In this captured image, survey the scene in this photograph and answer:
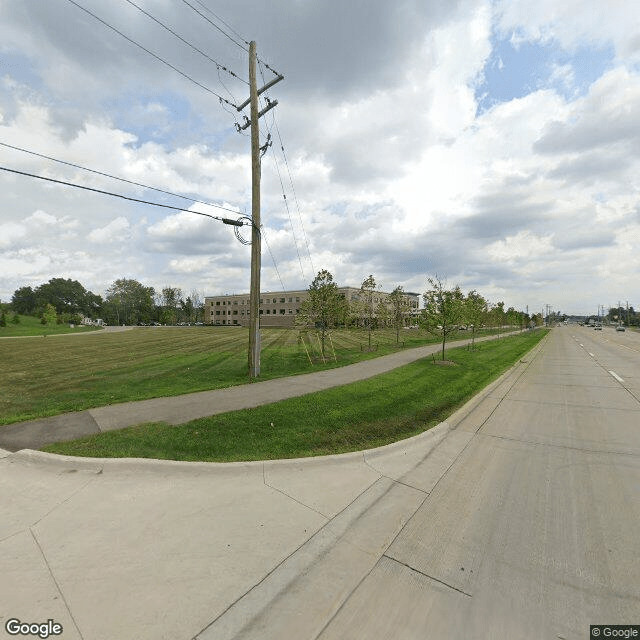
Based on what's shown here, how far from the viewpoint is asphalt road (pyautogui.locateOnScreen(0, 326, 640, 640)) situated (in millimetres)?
2492

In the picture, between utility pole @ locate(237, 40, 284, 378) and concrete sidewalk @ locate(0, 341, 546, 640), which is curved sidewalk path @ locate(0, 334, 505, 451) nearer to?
concrete sidewalk @ locate(0, 341, 546, 640)

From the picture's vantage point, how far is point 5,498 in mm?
4023

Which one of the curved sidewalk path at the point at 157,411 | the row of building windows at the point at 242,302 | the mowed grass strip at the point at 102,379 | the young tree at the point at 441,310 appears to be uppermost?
the row of building windows at the point at 242,302

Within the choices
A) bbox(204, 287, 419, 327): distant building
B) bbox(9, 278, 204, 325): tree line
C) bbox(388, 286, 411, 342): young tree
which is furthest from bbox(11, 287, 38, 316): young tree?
bbox(388, 286, 411, 342): young tree

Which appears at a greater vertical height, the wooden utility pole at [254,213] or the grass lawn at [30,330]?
the wooden utility pole at [254,213]

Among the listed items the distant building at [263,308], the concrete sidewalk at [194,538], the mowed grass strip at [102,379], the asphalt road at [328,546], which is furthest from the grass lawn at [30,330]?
the asphalt road at [328,546]

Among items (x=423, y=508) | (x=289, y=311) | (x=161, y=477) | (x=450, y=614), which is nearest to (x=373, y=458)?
(x=423, y=508)

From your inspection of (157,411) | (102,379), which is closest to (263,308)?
(102,379)

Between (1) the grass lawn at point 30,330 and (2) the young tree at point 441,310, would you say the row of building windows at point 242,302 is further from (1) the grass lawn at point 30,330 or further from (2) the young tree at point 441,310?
(2) the young tree at point 441,310

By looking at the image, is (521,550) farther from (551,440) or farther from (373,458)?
(551,440)

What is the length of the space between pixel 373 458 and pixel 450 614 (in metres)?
2.88

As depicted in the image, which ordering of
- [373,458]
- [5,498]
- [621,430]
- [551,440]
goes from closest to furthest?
[5,498], [373,458], [551,440], [621,430]

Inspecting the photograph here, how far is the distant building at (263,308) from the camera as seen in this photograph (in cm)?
9075

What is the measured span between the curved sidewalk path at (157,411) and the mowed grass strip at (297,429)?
45 centimetres
